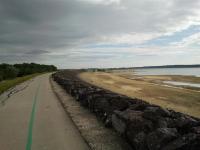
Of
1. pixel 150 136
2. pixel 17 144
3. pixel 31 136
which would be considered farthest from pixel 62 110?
pixel 150 136

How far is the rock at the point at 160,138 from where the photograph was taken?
6.23 meters

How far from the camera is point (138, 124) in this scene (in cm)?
776

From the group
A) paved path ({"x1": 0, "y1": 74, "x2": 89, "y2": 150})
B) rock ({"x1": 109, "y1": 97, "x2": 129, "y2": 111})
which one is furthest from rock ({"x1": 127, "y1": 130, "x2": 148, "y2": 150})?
rock ({"x1": 109, "y1": 97, "x2": 129, "y2": 111})

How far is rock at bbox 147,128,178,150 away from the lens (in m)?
6.23

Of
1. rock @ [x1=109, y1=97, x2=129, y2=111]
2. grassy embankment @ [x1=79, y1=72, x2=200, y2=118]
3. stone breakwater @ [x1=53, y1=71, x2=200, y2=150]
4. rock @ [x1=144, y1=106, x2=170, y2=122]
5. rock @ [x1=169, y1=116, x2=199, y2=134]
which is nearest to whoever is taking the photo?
stone breakwater @ [x1=53, y1=71, x2=200, y2=150]

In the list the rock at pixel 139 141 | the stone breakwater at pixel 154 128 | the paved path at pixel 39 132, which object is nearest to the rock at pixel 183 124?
the stone breakwater at pixel 154 128

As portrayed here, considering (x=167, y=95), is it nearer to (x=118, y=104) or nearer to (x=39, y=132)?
(x=118, y=104)

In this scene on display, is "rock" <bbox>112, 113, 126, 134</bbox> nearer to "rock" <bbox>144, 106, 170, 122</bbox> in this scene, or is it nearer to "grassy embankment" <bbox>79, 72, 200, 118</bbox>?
"rock" <bbox>144, 106, 170, 122</bbox>

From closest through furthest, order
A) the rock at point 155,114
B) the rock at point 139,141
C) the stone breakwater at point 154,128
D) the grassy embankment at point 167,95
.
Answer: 1. the stone breakwater at point 154,128
2. the rock at point 139,141
3. the rock at point 155,114
4. the grassy embankment at point 167,95

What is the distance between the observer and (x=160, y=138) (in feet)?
20.8

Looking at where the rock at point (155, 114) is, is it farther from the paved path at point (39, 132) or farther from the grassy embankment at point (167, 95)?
the grassy embankment at point (167, 95)

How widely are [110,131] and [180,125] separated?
2.96 meters

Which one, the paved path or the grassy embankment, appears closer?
the paved path

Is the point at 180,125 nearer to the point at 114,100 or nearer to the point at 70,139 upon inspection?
the point at 70,139
